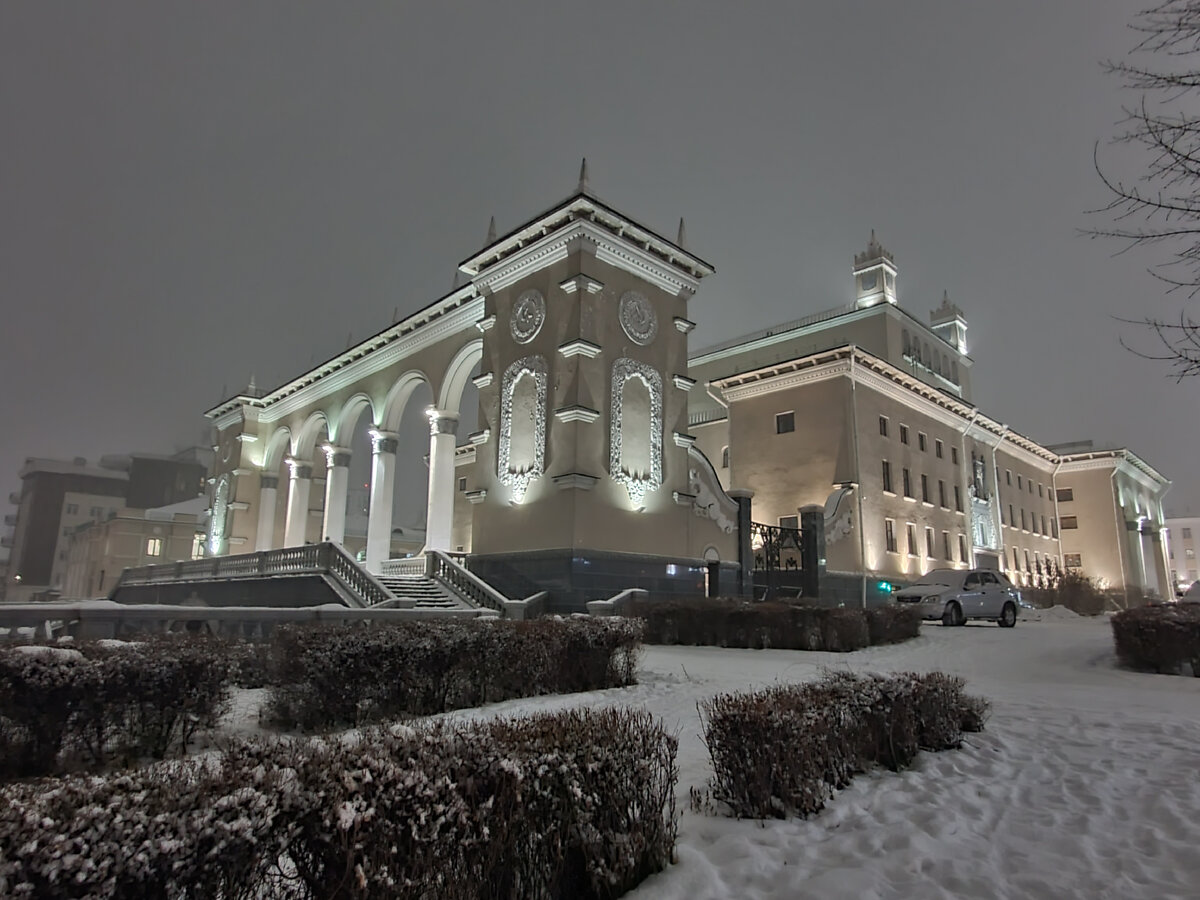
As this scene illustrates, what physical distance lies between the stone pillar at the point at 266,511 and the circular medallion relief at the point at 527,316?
2311cm

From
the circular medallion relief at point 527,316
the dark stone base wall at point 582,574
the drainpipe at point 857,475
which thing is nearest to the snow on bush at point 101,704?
the dark stone base wall at point 582,574

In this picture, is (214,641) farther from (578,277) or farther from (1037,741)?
(578,277)

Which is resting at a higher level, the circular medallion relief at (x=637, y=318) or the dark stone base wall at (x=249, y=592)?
the circular medallion relief at (x=637, y=318)

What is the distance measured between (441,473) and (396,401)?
5313mm

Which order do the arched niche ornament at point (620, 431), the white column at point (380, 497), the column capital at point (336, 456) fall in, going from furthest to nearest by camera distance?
the column capital at point (336, 456) → the white column at point (380, 497) → the arched niche ornament at point (620, 431)

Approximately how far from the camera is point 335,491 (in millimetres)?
32375

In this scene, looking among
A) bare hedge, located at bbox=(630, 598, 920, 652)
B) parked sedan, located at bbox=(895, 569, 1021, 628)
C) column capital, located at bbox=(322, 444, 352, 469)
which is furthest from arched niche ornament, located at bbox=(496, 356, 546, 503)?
column capital, located at bbox=(322, 444, 352, 469)

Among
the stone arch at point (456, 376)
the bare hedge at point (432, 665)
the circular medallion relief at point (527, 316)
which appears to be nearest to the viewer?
the bare hedge at point (432, 665)

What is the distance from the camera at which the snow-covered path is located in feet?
12.2

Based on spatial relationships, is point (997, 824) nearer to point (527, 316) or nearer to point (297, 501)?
point (527, 316)

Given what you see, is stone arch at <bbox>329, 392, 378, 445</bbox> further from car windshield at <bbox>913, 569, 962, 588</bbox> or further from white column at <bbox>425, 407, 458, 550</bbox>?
car windshield at <bbox>913, 569, 962, 588</bbox>

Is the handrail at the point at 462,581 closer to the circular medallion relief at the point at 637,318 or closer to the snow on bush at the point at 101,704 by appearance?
the circular medallion relief at the point at 637,318

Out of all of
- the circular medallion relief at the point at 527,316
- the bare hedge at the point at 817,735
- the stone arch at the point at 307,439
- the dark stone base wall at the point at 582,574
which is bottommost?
the bare hedge at the point at 817,735

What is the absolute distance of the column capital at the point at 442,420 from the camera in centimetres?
2650
